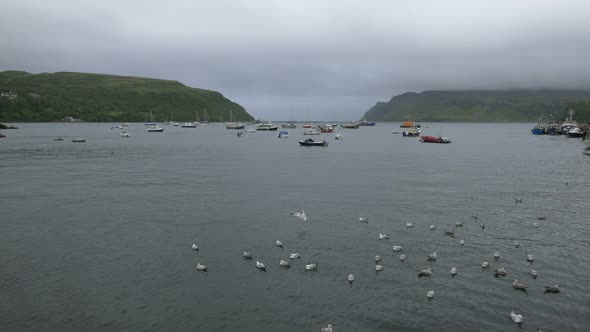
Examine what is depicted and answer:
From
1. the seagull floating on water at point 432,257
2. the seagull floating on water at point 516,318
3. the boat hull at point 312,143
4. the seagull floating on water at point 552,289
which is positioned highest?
the boat hull at point 312,143

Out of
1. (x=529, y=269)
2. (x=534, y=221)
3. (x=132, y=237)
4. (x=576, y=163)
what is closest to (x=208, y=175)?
(x=132, y=237)

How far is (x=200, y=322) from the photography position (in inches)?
812

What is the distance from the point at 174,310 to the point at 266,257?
822cm

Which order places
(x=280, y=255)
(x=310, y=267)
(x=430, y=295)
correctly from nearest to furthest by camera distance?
(x=430, y=295) < (x=310, y=267) < (x=280, y=255)

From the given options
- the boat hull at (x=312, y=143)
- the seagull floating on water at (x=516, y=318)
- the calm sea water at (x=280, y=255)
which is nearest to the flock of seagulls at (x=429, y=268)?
the seagull floating on water at (x=516, y=318)

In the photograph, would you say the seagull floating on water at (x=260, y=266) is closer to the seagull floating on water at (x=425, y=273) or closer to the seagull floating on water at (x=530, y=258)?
the seagull floating on water at (x=425, y=273)

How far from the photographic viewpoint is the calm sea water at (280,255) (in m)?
21.1

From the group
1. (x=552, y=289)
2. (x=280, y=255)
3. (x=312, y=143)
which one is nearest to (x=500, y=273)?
(x=552, y=289)

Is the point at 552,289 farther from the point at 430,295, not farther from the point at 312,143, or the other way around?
the point at 312,143

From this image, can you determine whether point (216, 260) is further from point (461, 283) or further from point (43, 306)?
point (461, 283)

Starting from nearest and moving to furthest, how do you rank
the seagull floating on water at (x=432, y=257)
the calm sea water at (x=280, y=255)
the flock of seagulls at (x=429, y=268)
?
the calm sea water at (x=280, y=255) < the flock of seagulls at (x=429, y=268) < the seagull floating on water at (x=432, y=257)

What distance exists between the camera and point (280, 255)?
95.7 feet

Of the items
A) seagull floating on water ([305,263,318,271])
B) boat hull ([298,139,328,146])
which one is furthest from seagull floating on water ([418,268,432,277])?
boat hull ([298,139,328,146])

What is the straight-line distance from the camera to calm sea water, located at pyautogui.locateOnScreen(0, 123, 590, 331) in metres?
21.1
